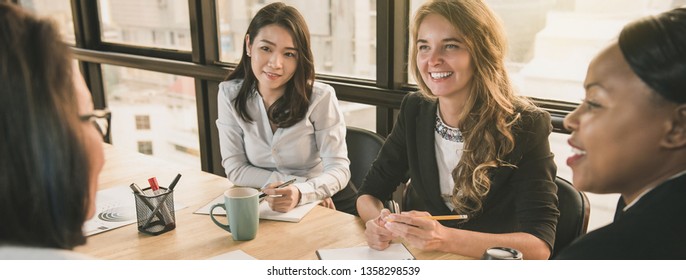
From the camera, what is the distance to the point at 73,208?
70 centimetres

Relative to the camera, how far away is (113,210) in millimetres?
1365

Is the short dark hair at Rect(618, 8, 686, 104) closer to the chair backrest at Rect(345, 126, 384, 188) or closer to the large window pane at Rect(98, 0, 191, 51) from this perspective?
the chair backrest at Rect(345, 126, 384, 188)

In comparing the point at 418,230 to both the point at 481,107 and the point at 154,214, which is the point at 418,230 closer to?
the point at 481,107

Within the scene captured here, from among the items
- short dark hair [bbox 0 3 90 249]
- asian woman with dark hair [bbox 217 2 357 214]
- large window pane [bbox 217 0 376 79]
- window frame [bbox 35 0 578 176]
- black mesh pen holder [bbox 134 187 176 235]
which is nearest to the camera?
short dark hair [bbox 0 3 90 249]

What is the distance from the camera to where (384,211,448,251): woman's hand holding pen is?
1.12 metres

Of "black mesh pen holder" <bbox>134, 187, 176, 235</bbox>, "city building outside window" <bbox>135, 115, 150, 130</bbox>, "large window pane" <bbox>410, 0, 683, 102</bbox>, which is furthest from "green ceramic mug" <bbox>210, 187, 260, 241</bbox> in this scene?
"city building outside window" <bbox>135, 115, 150, 130</bbox>

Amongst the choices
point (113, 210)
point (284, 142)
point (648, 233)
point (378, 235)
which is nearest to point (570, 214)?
point (378, 235)

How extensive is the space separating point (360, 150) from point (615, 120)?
1.14 meters

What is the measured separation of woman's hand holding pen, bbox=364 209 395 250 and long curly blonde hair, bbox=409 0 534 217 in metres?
0.32

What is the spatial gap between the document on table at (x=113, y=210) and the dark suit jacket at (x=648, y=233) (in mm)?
1016

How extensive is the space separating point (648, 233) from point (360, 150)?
1252 mm

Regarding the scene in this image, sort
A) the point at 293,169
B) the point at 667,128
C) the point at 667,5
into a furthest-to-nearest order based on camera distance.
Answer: the point at 293,169 < the point at 667,5 < the point at 667,128
